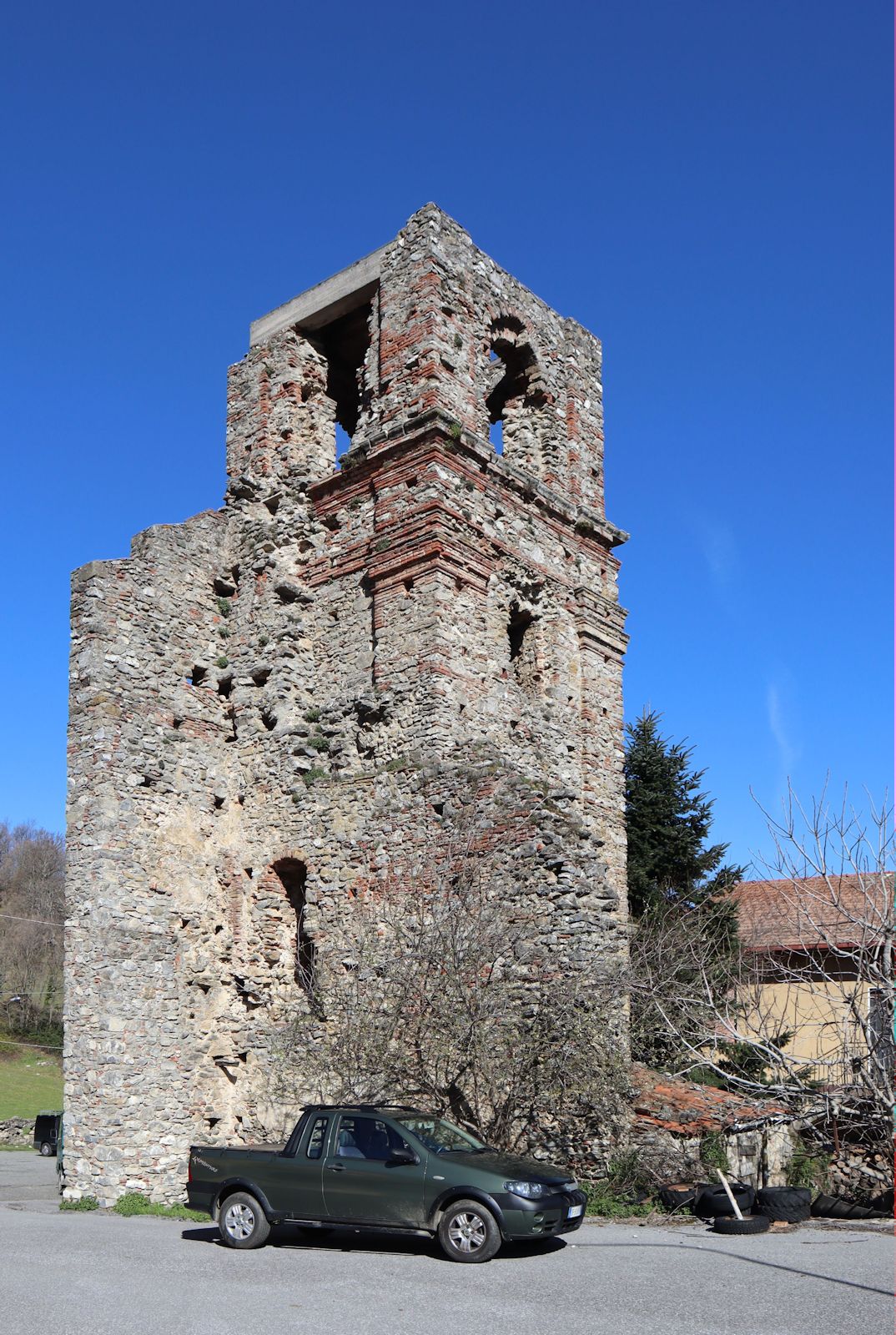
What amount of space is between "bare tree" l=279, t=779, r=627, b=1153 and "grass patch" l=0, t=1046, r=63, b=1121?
21.7 m

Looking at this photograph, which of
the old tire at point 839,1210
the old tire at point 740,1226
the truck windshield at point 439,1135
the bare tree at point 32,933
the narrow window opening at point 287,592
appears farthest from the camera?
the bare tree at point 32,933

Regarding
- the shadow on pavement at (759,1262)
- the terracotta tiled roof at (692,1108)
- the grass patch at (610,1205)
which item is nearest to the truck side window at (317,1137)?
the shadow on pavement at (759,1262)

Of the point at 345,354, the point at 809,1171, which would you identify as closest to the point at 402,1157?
the point at 809,1171

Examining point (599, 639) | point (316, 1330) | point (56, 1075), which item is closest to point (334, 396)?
point (599, 639)

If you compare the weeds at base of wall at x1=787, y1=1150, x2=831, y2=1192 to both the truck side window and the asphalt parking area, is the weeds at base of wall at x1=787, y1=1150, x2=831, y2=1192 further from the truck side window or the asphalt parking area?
the truck side window

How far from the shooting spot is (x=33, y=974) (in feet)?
163

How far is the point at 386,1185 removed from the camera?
31.2 feet

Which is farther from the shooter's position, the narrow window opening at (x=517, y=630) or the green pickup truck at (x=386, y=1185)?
the narrow window opening at (x=517, y=630)

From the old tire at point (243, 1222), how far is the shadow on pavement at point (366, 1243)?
0.26 m

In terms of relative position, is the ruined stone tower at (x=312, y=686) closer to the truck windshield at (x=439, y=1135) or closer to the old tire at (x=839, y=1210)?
the truck windshield at (x=439, y=1135)

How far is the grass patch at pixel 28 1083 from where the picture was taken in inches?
1275

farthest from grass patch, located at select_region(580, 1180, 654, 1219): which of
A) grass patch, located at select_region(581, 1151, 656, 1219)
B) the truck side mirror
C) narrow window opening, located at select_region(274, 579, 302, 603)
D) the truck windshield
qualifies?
narrow window opening, located at select_region(274, 579, 302, 603)

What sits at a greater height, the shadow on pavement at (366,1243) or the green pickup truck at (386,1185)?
the green pickup truck at (386,1185)

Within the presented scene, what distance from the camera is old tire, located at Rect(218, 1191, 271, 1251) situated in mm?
10125
